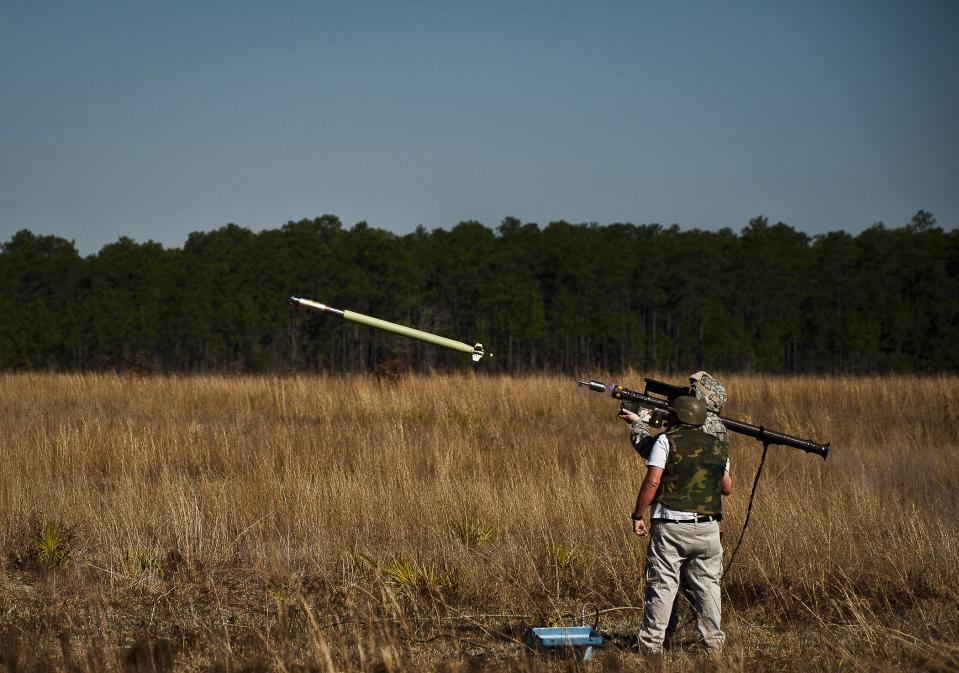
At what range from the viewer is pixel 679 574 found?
502 centimetres

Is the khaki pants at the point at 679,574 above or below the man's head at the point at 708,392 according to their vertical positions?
below

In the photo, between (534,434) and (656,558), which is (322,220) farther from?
(656,558)

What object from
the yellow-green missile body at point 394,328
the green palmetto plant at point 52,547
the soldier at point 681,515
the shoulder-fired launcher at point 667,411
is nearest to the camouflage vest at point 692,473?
the soldier at point 681,515

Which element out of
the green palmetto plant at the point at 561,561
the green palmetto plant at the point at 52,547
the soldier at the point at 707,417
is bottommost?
the green palmetto plant at the point at 561,561

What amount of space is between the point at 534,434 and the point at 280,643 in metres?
8.91

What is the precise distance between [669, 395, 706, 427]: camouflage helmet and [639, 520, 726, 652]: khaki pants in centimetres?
56

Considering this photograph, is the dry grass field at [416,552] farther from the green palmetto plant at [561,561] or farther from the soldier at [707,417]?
the soldier at [707,417]

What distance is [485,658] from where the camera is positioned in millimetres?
5438

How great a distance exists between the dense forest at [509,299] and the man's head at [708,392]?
2080 inches

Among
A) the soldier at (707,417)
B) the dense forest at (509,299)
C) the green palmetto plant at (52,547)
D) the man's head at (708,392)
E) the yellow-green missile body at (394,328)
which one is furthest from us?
the dense forest at (509,299)

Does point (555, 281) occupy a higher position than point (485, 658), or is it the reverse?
point (555, 281)

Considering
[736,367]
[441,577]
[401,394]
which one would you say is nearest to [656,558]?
[441,577]

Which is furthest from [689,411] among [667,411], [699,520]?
[699,520]

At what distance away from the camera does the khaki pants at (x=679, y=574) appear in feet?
16.3
